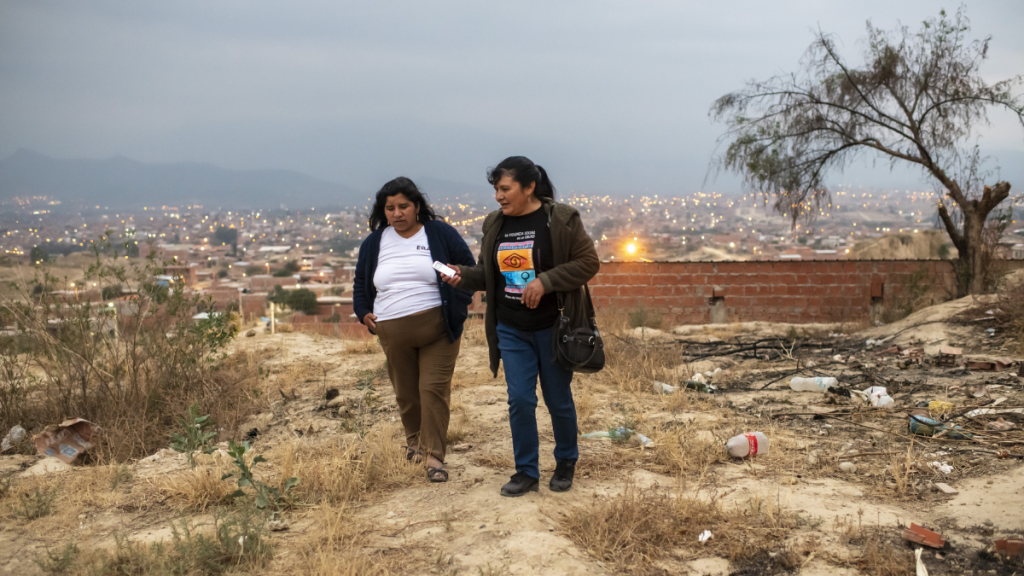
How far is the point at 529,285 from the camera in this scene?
10.8 feet

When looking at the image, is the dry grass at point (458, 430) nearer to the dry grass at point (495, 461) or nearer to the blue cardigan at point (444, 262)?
the dry grass at point (495, 461)

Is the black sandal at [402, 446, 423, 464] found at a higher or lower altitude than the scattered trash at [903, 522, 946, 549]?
lower

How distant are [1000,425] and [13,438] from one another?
7.30 meters

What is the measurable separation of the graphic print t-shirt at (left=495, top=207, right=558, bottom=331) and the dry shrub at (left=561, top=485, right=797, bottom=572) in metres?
0.96

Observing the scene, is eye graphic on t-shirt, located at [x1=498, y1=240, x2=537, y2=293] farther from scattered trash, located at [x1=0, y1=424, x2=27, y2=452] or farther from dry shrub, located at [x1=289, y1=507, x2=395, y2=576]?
scattered trash, located at [x1=0, y1=424, x2=27, y2=452]

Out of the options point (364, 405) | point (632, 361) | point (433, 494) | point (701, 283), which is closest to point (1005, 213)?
point (701, 283)

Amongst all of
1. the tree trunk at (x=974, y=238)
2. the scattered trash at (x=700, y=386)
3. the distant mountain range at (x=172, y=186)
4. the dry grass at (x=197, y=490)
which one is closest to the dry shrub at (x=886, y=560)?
the dry grass at (x=197, y=490)

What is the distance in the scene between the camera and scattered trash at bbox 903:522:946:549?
296 cm

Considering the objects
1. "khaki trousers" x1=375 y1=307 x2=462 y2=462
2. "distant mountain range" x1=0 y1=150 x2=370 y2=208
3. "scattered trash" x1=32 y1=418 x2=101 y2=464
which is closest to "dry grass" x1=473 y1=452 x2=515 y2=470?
"khaki trousers" x1=375 y1=307 x2=462 y2=462

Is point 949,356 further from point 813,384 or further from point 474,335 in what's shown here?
point 474,335

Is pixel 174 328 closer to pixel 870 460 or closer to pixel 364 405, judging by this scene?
pixel 364 405

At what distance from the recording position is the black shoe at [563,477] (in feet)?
12.1

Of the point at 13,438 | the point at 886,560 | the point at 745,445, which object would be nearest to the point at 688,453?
the point at 745,445

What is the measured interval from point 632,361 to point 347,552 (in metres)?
4.70
